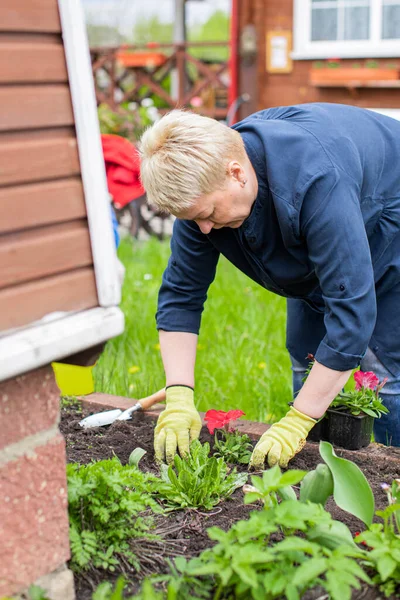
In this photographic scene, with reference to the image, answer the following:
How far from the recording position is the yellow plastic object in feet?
10.2

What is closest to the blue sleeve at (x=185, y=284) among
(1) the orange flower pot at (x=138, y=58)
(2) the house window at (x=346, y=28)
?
(2) the house window at (x=346, y=28)

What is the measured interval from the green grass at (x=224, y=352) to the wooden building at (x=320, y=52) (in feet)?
10.6

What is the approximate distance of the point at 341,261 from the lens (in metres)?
2.09

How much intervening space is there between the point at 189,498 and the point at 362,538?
584 mm

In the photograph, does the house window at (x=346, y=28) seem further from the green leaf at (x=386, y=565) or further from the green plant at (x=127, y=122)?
the green leaf at (x=386, y=565)

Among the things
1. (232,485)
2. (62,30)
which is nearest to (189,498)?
(232,485)

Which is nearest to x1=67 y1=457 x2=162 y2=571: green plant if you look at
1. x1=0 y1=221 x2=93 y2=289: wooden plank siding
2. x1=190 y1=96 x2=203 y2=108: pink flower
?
x1=0 y1=221 x2=93 y2=289: wooden plank siding

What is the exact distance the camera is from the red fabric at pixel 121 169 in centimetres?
609

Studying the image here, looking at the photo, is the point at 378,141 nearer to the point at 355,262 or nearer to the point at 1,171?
the point at 355,262

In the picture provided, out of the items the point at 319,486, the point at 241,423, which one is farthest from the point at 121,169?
the point at 319,486

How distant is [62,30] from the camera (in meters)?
1.52

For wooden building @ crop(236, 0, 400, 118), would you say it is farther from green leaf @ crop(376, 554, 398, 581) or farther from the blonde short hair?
green leaf @ crop(376, 554, 398, 581)

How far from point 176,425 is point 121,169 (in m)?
4.04

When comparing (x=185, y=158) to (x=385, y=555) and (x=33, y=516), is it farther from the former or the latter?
(x=385, y=555)
